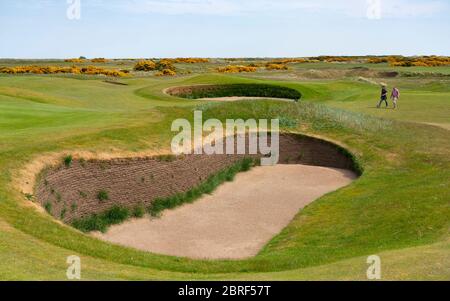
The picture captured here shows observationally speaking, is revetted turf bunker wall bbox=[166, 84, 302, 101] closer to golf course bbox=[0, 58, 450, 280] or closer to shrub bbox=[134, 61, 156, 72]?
golf course bbox=[0, 58, 450, 280]

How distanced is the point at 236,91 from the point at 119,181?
43218mm

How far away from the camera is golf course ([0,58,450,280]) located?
13719mm

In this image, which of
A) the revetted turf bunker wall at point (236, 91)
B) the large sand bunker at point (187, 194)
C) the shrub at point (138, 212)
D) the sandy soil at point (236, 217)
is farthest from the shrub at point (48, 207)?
the revetted turf bunker wall at point (236, 91)

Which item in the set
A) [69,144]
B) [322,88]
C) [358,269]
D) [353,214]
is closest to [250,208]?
[353,214]

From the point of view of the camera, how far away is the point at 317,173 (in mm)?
31250

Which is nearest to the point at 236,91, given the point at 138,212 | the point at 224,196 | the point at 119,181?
the point at 224,196

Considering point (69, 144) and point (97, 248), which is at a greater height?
point (69, 144)

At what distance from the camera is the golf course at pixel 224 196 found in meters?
→ 13.7

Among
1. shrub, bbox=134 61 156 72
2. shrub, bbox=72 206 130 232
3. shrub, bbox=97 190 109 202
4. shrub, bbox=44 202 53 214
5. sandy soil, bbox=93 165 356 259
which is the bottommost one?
sandy soil, bbox=93 165 356 259

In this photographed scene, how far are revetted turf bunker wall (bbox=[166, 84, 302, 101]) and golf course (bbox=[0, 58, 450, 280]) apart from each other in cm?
2218

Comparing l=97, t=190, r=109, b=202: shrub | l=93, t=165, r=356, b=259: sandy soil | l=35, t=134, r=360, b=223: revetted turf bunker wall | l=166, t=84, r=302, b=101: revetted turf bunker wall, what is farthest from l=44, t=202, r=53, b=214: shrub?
l=166, t=84, r=302, b=101: revetted turf bunker wall
